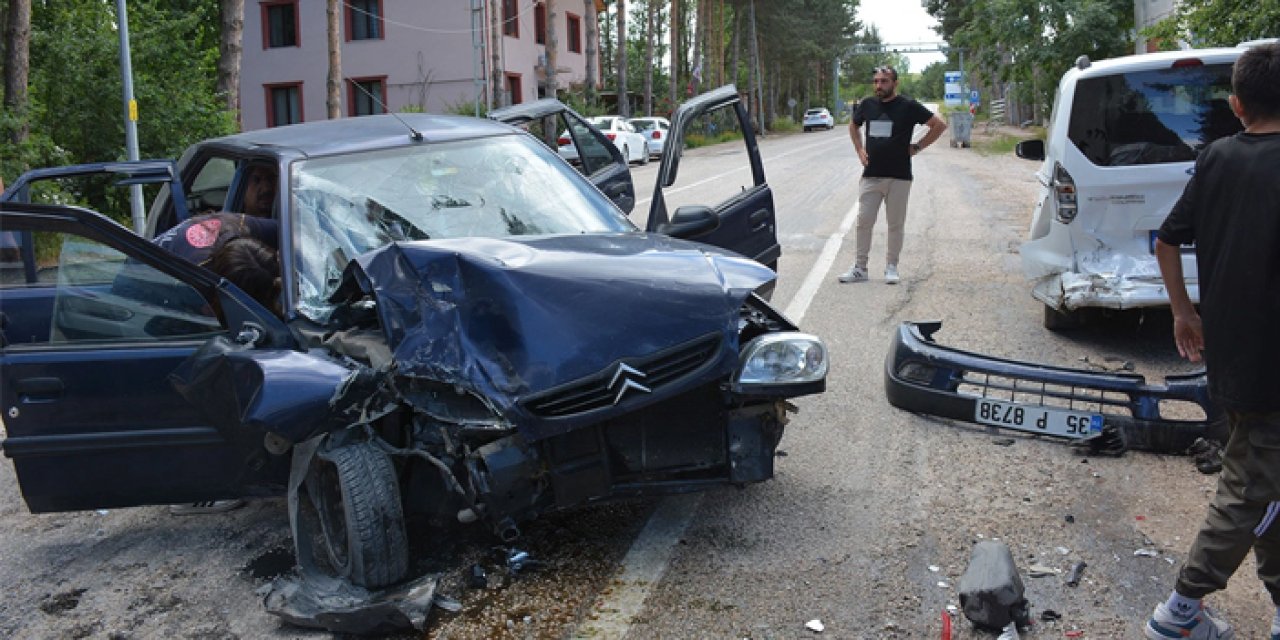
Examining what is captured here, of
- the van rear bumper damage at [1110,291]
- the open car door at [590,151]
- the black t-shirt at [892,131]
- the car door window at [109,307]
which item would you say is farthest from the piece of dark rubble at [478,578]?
the black t-shirt at [892,131]

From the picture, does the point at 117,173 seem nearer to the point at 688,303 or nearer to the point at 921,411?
the point at 688,303

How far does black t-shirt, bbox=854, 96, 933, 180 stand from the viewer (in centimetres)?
997

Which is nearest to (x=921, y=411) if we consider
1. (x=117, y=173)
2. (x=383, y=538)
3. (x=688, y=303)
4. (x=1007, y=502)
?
(x=1007, y=502)

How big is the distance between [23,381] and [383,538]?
1.50m

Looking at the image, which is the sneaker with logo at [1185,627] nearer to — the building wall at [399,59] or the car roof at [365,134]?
the car roof at [365,134]

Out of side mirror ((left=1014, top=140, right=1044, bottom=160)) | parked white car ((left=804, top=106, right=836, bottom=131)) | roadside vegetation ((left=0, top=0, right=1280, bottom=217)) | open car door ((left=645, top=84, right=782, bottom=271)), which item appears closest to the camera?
open car door ((left=645, top=84, right=782, bottom=271))

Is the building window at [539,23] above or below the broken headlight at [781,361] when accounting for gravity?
above

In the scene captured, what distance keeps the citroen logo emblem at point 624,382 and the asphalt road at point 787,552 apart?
2.28 feet

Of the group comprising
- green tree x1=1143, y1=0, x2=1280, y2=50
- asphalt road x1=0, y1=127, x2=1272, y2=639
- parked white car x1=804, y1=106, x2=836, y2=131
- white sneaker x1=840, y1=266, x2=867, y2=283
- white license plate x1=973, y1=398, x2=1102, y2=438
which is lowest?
asphalt road x1=0, y1=127, x2=1272, y2=639

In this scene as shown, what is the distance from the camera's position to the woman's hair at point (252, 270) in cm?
449

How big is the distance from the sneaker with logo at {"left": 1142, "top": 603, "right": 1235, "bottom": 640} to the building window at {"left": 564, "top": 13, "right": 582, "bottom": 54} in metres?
47.2

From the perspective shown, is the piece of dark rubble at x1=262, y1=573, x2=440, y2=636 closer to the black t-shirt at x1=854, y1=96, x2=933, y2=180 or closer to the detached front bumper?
the detached front bumper

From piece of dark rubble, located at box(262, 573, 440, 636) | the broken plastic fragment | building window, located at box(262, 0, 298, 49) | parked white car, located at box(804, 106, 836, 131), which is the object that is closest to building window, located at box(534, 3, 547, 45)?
building window, located at box(262, 0, 298, 49)

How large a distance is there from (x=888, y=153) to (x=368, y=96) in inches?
1379
